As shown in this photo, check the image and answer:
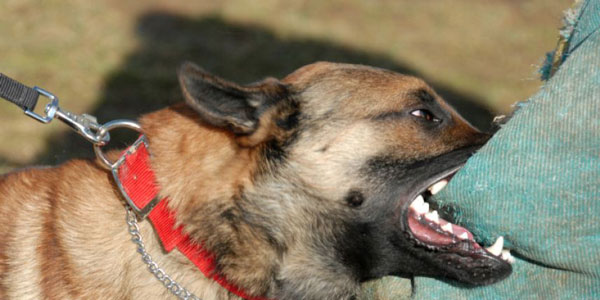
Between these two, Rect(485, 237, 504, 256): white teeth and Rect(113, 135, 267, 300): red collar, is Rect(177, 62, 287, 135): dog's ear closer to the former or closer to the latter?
Rect(113, 135, 267, 300): red collar

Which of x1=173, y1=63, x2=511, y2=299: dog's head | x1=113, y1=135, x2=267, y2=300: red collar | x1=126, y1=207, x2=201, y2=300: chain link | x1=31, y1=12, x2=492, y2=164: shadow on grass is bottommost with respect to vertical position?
x1=31, y1=12, x2=492, y2=164: shadow on grass

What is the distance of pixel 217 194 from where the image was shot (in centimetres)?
273

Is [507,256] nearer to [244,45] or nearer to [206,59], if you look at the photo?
[206,59]

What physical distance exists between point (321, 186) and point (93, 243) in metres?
1.02

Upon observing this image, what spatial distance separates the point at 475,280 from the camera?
2.74 m

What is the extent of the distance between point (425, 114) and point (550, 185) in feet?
2.23

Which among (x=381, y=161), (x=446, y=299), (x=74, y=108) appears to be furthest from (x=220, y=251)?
(x=74, y=108)

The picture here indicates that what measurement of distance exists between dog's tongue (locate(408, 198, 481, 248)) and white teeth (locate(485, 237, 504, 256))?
63 mm

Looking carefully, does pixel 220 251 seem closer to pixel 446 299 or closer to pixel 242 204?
pixel 242 204

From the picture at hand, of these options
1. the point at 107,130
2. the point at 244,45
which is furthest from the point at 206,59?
the point at 107,130

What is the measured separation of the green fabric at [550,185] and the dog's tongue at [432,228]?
0.11 m

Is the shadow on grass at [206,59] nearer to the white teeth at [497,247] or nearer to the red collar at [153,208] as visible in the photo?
the red collar at [153,208]

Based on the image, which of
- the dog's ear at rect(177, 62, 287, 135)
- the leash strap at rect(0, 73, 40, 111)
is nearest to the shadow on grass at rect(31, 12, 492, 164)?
the leash strap at rect(0, 73, 40, 111)

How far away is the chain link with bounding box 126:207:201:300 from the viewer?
106 inches
